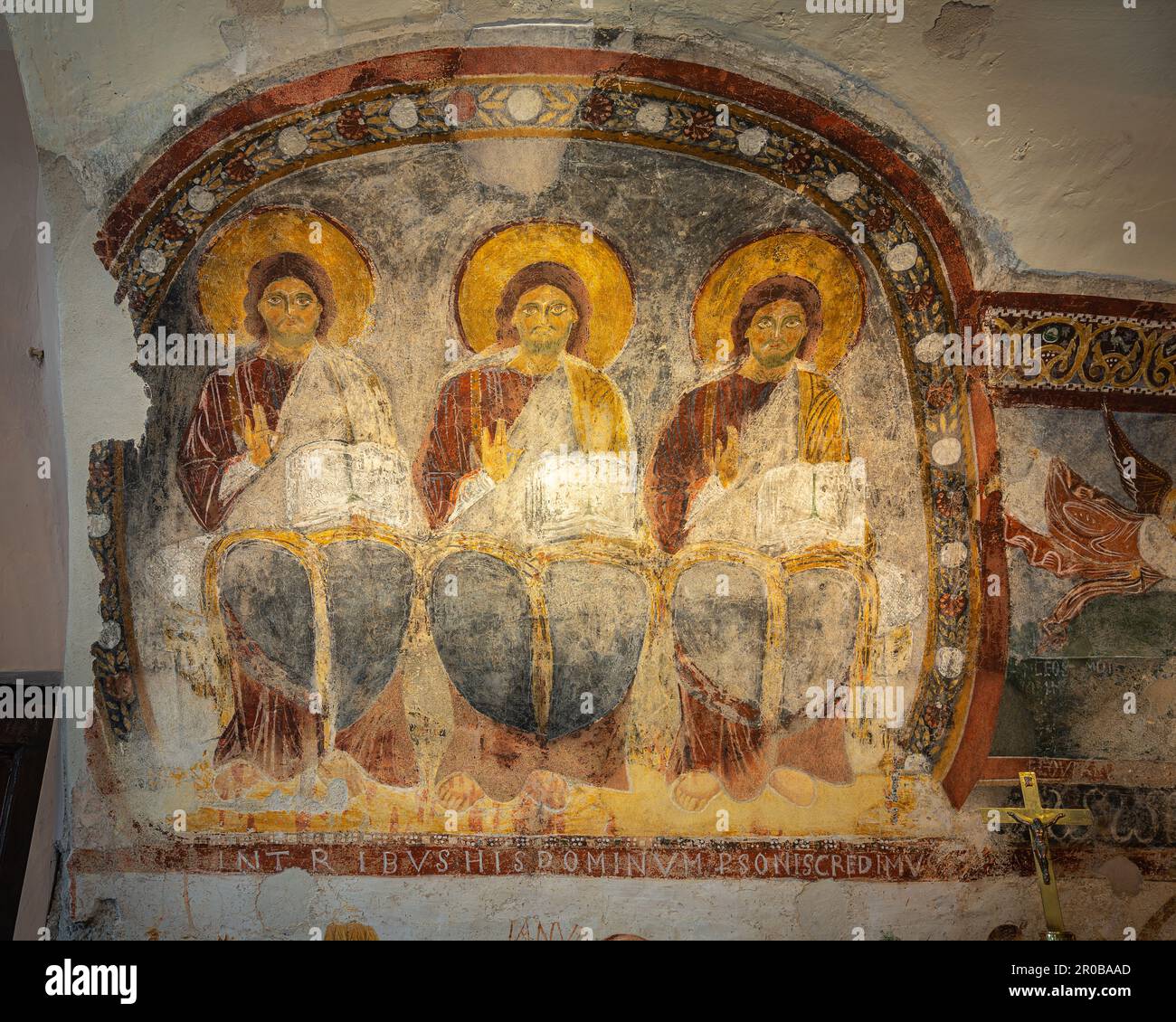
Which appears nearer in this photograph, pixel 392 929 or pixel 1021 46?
pixel 1021 46

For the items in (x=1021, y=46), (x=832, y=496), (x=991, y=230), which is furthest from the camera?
(x=832, y=496)

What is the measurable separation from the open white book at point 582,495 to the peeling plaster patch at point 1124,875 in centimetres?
267

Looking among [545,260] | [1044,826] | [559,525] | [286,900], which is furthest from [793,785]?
[545,260]

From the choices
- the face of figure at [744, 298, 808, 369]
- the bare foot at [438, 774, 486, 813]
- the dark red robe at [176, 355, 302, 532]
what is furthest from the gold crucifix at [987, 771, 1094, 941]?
the dark red robe at [176, 355, 302, 532]

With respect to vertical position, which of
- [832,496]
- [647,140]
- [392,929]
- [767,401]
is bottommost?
[392,929]

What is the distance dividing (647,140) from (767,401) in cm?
128

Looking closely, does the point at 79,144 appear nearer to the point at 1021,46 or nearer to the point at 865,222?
the point at 865,222

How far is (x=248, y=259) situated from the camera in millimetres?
5309

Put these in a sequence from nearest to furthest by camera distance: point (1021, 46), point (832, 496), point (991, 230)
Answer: point (1021, 46), point (991, 230), point (832, 496)

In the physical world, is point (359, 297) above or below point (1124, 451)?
above

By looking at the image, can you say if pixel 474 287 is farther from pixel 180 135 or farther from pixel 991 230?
pixel 991 230

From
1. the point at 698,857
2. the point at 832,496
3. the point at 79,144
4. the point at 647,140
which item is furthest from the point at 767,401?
the point at 79,144

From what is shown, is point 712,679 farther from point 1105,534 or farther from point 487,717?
point 1105,534

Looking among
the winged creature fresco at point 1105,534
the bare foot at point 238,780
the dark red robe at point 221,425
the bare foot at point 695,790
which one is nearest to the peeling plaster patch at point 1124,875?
the winged creature fresco at point 1105,534
